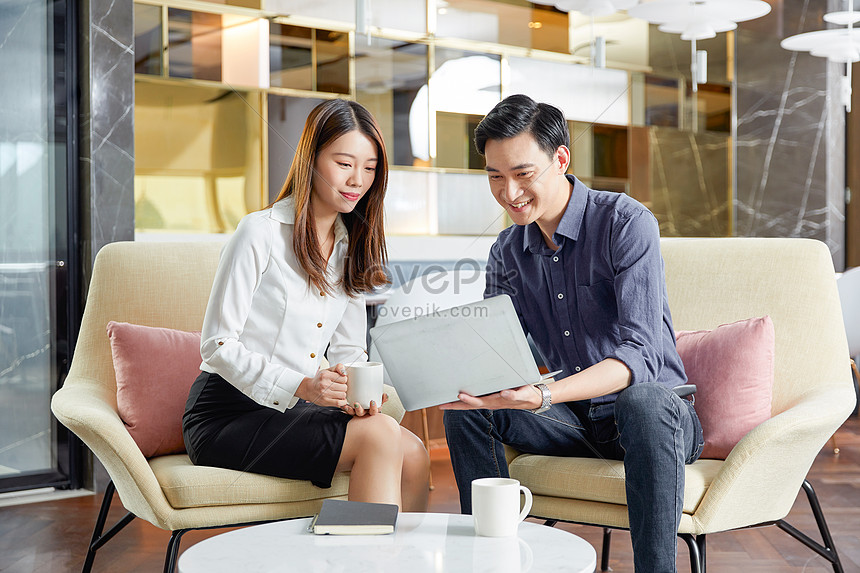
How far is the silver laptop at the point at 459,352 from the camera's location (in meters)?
1.37

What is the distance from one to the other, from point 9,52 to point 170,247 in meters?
1.32

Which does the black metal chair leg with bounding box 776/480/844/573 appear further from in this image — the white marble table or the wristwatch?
the white marble table

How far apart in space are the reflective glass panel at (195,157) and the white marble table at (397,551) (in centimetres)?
273

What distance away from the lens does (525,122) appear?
165 cm

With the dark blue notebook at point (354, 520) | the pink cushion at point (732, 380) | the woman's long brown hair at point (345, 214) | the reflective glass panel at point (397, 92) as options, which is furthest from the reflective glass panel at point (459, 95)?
the dark blue notebook at point (354, 520)

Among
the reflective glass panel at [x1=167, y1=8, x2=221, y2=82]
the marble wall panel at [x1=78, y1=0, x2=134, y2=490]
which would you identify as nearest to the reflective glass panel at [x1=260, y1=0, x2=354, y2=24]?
the reflective glass panel at [x1=167, y1=8, x2=221, y2=82]

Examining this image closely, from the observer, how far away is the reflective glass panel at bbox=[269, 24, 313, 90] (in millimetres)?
4109

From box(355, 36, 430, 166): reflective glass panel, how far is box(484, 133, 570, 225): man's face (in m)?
2.80

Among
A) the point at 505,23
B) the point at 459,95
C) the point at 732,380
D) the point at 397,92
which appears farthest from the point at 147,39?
the point at 732,380

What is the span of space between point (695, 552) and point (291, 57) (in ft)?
11.0

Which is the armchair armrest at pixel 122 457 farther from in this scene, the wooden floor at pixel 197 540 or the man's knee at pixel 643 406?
the man's knee at pixel 643 406

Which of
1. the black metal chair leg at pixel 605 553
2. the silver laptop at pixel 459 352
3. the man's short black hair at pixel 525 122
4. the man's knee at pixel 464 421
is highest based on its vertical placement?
the man's short black hair at pixel 525 122

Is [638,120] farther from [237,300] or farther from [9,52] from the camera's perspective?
[237,300]

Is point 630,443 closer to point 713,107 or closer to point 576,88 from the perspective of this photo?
point 576,88
